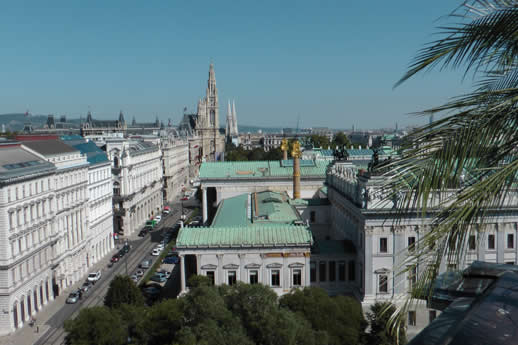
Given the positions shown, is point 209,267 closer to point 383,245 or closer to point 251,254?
point 251,254

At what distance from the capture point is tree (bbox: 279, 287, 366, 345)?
41.9m

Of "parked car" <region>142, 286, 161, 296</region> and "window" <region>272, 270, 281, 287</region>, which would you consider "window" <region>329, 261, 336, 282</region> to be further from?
"parked car" <region>142, 286, 161, 296</region>

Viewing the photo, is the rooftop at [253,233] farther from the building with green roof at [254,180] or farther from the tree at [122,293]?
the building with green roof at [254,180]

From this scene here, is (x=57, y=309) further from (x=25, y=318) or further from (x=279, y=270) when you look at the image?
(x=279, y=270)

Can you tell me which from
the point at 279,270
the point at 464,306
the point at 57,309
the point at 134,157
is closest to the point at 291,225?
the point at 279,270

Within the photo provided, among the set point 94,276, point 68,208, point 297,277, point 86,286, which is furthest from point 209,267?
point 68,208

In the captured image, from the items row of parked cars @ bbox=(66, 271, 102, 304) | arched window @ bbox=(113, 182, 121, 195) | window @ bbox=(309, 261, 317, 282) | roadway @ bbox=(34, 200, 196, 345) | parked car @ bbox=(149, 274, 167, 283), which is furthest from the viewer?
arched window @ bbox=(113, 182, 121, 195)

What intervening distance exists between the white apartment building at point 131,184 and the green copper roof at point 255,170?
21.1m

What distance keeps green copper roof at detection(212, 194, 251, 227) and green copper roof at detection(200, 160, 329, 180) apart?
4898 millimetres

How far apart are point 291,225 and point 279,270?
17.9 feet

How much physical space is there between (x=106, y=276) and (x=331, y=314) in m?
45.4

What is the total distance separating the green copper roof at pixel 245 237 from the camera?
186ft

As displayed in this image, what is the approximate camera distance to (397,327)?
7.96 meters

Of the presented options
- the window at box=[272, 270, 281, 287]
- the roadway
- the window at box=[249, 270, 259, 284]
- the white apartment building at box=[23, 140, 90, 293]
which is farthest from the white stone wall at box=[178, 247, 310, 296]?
the white apartment building at box=[23, 140, 90, 293]
